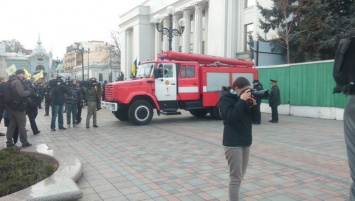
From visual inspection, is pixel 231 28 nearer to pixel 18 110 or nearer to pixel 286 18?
pixel 286 18

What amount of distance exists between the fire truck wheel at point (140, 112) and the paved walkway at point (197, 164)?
4.75ft

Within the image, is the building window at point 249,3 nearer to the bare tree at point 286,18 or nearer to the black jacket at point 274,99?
the bare tree at point 286,18

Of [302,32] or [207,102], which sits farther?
[302,32]

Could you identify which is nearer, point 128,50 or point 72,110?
point 72,110

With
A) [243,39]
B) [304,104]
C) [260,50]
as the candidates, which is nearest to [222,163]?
[304,104]

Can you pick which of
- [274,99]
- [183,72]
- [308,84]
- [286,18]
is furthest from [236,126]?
[286,18]

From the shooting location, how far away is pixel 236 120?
3.82 metres

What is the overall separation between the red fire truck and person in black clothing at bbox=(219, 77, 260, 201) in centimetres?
907

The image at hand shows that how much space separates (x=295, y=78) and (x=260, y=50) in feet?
10.5

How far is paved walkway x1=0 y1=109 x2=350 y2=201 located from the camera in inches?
195

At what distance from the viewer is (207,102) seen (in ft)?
46.3

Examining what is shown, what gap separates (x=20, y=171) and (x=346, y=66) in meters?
4.88

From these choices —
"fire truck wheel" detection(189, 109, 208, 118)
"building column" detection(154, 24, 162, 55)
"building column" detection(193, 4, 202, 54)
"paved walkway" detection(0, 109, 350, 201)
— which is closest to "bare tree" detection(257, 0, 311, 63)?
"fire truck wheel" detection(189, 109, 208, 118)

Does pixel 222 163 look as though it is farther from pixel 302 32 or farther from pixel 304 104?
pixel 302 32
